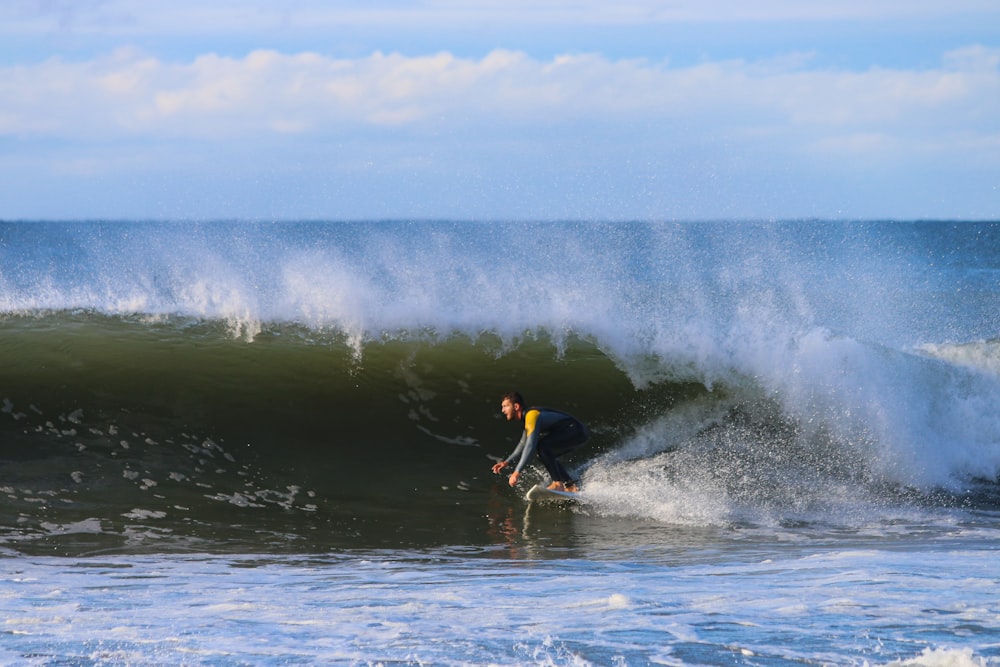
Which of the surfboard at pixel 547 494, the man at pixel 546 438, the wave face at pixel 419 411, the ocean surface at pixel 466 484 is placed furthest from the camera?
the man at pixel 546 438

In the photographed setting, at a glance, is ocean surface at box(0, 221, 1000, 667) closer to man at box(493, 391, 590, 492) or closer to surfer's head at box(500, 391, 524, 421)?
man at box(493, 391, 590, 492)

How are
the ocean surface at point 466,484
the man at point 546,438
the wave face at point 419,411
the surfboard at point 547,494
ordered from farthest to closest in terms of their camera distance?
the man at point 546,438 → the surfboard at point 547,494 → the wave face at point 419,411 → the ocean surface at point 466,484

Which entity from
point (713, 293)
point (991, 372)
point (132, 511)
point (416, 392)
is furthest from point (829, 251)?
point (132, 511)

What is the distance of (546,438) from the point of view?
10312 mm

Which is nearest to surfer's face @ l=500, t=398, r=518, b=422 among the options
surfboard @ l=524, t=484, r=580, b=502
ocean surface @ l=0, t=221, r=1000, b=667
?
surfboard @ l=524, t=484, r=580, b=502

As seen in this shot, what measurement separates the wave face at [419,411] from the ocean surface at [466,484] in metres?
0.05

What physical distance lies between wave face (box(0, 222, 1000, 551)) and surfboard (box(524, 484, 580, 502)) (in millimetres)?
250

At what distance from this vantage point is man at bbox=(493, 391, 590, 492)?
1001 cm

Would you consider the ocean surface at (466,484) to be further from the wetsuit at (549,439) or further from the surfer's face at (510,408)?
the surfer's face at (510,408)

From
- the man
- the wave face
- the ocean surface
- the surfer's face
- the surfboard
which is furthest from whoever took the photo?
the surfer's face

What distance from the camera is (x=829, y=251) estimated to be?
53.9 metres

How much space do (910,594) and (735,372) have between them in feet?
23.4

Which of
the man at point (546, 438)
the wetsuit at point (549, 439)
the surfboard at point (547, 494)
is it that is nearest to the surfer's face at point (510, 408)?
the man at point (546, 438)

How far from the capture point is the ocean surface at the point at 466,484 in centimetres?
579
